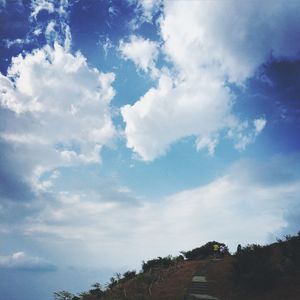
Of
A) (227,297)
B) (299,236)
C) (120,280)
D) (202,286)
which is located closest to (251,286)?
(227,297)

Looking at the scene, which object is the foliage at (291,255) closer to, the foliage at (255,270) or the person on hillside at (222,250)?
the foliage at (255,270)

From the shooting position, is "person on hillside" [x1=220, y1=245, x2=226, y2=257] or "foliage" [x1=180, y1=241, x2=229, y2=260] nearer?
"person on hillside" [x1=220, y1=245, x2=226, y2=257]

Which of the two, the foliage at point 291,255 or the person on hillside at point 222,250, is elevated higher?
the person on hillside at point 222,250

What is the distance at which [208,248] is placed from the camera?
45.1 m

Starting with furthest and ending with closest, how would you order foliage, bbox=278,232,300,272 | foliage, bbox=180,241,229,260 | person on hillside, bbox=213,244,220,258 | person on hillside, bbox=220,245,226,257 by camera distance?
foliage, bbox=180,241,229,260
person on hillside, bbox=220,245,226,257
person on hillside, bbox=213,244,220,258
foliage, bbox=278,232,300,272

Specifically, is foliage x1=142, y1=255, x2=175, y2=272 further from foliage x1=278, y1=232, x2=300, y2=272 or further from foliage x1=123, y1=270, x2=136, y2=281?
foliage x1=278, y1=232, x2=300, y2=272

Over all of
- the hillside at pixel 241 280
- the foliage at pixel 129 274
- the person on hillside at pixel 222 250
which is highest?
the person on hillside at pixel 222 250

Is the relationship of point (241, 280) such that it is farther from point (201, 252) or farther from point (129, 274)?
point (201, 252)

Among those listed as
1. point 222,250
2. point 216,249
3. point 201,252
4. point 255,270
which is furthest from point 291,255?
point 201,252

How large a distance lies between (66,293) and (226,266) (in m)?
14.2

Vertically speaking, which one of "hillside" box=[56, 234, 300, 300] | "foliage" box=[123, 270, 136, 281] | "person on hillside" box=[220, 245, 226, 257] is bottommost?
"hillside" box=[56, 234, 300, 300]

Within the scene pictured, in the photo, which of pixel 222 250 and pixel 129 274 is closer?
pixel 129 274

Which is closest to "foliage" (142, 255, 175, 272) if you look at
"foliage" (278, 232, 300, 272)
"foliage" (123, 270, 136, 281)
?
"foliage" (123, 270, 136, 281)

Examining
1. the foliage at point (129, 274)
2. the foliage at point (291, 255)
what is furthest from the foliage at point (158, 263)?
the foliage at point (291, 255)
